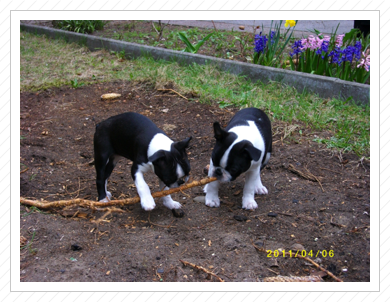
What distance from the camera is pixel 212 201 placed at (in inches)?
175

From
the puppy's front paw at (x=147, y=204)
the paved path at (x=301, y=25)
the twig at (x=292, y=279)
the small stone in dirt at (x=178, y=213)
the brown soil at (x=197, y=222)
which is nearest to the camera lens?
the twig at (x=292, y=279)

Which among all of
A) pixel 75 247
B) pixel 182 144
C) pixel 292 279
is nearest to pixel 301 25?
pixel 182 144

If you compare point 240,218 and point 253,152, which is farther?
point 240,218

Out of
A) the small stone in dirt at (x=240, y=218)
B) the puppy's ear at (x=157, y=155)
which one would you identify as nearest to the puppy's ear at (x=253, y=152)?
the small stone in dirt at (x=240, y=218)

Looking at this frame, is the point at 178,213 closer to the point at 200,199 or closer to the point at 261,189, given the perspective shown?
the point at 200,199

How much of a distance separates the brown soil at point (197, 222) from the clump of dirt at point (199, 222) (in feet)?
0.04

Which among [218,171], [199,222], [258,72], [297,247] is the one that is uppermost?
[258,72]

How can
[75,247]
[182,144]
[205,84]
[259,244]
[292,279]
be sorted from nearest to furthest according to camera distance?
[292,279]
[75,247]
[259,244]
[182,144]
[205,84]

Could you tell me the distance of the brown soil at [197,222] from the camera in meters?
3.27

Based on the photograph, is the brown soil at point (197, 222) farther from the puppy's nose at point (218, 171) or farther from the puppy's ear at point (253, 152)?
the puppy's ear at point (253, 152)

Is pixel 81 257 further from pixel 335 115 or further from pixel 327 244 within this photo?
Result: pixel 335 115

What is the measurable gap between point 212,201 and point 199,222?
1.38 feet

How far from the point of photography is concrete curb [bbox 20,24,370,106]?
6.80m
